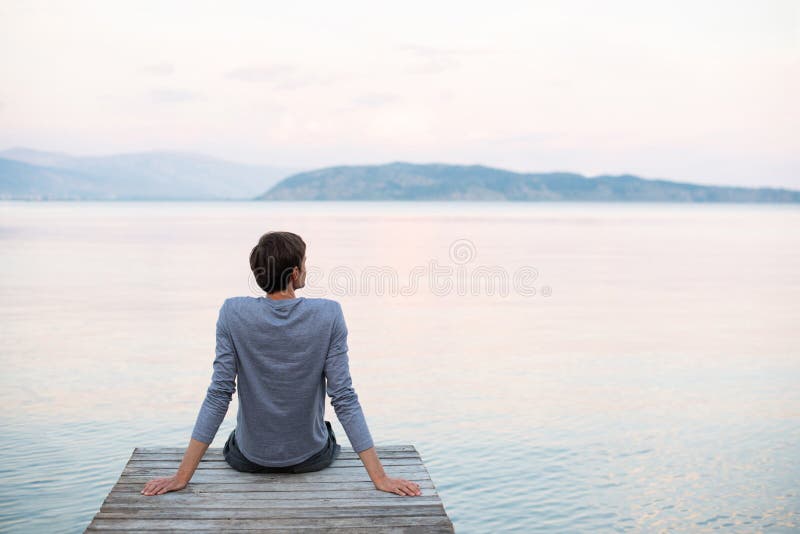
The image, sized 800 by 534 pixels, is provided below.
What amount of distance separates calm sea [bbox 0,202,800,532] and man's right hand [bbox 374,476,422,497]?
3.65 metres

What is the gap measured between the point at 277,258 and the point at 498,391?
9829 mm

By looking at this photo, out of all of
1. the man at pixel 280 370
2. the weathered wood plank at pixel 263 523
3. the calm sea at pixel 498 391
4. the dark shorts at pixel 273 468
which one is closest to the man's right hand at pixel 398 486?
the man at pixel 280 370

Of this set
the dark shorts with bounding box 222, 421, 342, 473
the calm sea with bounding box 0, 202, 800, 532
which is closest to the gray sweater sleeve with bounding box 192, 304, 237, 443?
the dark shorts with bounding box 222, 421, 342, 473

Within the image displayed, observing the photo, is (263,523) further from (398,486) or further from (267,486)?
(398,486)

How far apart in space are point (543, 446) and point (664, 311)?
1490 centimetres

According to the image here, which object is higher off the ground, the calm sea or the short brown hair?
the short brown hair

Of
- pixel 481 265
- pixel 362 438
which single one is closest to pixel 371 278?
pixel 481 265

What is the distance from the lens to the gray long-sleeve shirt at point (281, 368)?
15.6ft

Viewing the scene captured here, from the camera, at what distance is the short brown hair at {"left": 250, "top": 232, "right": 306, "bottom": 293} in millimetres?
4496

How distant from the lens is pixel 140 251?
48.7 metres

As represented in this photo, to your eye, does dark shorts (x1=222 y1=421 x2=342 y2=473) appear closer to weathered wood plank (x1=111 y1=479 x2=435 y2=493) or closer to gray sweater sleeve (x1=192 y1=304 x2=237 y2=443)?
weathered wood plank (x1=111 y1=479 x2=435 y2=493)

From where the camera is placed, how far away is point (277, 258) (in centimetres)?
452

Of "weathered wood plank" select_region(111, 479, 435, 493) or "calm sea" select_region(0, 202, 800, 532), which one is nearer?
"weathered wood plank" select_region(111, 479, 435, 493)

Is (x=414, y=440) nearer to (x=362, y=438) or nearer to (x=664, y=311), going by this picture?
(x=362, y=438)
